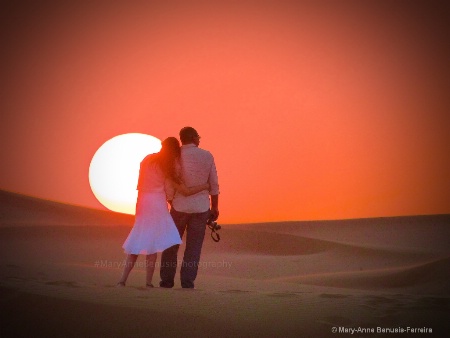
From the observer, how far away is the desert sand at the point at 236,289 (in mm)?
5480

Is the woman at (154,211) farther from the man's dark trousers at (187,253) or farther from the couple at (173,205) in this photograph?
the man's dark trousers at (187,253)

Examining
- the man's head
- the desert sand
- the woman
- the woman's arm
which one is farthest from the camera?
the man's head

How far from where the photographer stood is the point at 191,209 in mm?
A: 8320

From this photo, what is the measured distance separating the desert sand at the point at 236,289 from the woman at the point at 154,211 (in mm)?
706

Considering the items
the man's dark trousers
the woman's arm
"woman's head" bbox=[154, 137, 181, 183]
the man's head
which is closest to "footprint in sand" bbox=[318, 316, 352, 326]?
the man's dark trousers

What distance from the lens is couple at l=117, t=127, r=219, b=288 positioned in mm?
8125

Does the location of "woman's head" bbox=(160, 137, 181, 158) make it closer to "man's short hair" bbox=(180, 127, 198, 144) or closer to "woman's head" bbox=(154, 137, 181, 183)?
"woman's head" bbox=(154, 137, 181, 183)

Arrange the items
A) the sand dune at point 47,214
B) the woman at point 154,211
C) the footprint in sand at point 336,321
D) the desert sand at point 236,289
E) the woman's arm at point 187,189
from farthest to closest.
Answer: the sand dune at point 47,214, the woman's arm at point 187,189, the woman at point 154,211, the footprint in sand at point 336,321, the desert sand at point 236,289

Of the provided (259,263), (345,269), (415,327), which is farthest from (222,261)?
(415,327)

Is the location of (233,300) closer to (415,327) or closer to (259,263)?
Result: (415,327)

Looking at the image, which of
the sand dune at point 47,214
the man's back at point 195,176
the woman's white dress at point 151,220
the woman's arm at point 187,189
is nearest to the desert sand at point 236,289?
the sand dune at point 47,214

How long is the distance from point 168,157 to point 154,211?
0.66m

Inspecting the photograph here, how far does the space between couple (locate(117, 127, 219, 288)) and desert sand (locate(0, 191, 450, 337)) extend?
645 millimetres

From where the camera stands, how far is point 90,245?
65.4 ft
